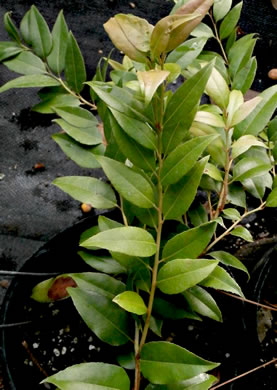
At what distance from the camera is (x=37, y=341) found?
901mm

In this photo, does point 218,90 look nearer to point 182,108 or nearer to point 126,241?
point 182,108

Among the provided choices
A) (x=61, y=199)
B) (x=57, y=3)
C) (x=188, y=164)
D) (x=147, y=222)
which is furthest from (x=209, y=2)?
(x=57, y=3)

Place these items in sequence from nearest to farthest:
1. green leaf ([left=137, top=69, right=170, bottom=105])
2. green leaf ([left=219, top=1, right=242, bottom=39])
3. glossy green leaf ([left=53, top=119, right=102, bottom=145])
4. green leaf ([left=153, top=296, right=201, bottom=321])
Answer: green leaf ([left=137, top=69, right=170, bottom=105]), green leaf ([left=153, top=296, right=201, bottom=321]), glossy green leaf ([left=53, top=119, right=102, bottom=145]), green leaf ([left=219, top=1, right=242, bottom=39])

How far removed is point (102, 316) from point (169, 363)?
0.13 meters

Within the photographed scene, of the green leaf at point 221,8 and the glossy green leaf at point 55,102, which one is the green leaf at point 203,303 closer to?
the glossy green leaf at point 55,102

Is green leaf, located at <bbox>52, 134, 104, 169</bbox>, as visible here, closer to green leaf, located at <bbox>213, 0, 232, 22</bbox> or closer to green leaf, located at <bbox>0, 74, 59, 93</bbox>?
green leaf, located at <bbox>0, 74, 59, 93</bbox>

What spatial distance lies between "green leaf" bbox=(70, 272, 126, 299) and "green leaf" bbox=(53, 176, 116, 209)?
122mm

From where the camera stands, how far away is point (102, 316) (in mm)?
614

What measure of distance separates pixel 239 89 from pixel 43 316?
2.03ft

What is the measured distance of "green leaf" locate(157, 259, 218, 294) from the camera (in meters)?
0.53

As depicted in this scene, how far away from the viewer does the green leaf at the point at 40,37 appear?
2.74 feet

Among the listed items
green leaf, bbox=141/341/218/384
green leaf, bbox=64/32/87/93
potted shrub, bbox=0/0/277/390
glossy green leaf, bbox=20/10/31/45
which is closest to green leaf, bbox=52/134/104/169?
potted shrub, bbox=0/0/277/390

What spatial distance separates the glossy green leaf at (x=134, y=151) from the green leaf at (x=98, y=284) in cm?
19

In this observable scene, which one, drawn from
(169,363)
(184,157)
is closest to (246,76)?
(184,157)
